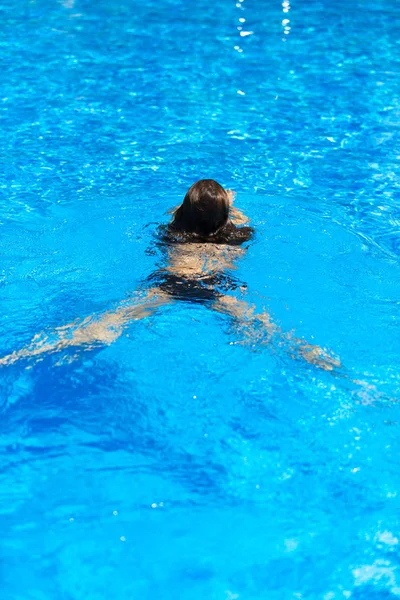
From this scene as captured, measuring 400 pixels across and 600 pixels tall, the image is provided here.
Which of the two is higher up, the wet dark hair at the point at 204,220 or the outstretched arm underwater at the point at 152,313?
the wet dark hair at the point at 204,220

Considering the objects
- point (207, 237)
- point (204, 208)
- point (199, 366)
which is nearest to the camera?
point (199, 366)

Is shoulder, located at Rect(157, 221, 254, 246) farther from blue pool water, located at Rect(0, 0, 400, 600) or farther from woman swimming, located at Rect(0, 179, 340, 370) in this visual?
blue pool water, located at Rect(0, 0, 400, 600)

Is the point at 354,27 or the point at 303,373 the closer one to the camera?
the point at 303,373

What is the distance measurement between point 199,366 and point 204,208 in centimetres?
101

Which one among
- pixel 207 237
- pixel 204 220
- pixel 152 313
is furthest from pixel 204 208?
pixel 152 313

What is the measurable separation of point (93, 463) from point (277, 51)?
26.3 feet

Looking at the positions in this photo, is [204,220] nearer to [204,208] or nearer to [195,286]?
[204,208]

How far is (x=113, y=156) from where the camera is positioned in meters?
7.16

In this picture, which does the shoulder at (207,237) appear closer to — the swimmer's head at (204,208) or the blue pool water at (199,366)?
the swimmer's head at (204,208)

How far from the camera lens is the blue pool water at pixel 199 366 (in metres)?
3.30

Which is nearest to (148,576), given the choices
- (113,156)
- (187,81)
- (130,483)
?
(130,483)

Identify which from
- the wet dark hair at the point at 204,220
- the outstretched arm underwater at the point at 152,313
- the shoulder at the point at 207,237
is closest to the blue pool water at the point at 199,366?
the outstretched arm underwater at the point at 152,313

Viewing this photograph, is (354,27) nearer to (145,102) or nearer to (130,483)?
(145,102)

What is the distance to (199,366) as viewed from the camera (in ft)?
14.0
